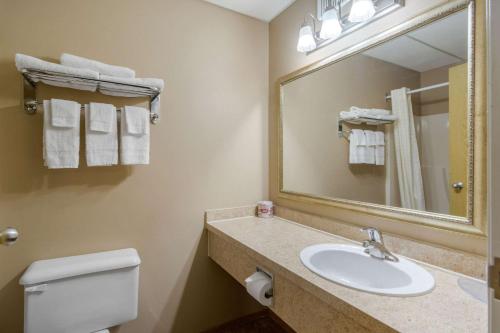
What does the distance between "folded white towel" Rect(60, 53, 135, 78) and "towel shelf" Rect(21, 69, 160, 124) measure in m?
0.07

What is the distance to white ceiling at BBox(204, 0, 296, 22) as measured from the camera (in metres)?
1.75

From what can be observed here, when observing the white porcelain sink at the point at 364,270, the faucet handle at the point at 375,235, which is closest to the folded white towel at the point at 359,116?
the faucet handle at the point at 375,235

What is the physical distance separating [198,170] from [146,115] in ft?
1.62

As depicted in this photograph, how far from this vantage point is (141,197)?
1535 millimetres

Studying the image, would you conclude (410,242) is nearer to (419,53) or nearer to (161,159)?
(419,53)

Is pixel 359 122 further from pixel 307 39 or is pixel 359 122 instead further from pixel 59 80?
pixel 59 80

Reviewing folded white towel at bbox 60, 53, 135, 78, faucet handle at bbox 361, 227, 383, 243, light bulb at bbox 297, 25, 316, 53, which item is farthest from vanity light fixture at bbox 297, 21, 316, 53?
faucet handle at bbox 361, 227, 383, 243

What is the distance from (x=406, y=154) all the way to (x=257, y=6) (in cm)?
144

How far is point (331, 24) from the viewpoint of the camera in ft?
4.58

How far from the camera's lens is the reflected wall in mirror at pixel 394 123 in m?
0.99

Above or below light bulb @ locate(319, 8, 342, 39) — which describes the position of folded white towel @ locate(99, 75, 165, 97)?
below

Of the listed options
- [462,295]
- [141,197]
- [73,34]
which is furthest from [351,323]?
[73,34]

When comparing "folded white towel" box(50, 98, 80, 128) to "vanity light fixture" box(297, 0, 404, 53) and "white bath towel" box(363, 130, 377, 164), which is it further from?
"white bath towel" box(363, 130, 377, 164)

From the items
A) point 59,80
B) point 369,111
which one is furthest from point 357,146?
point 59,80
